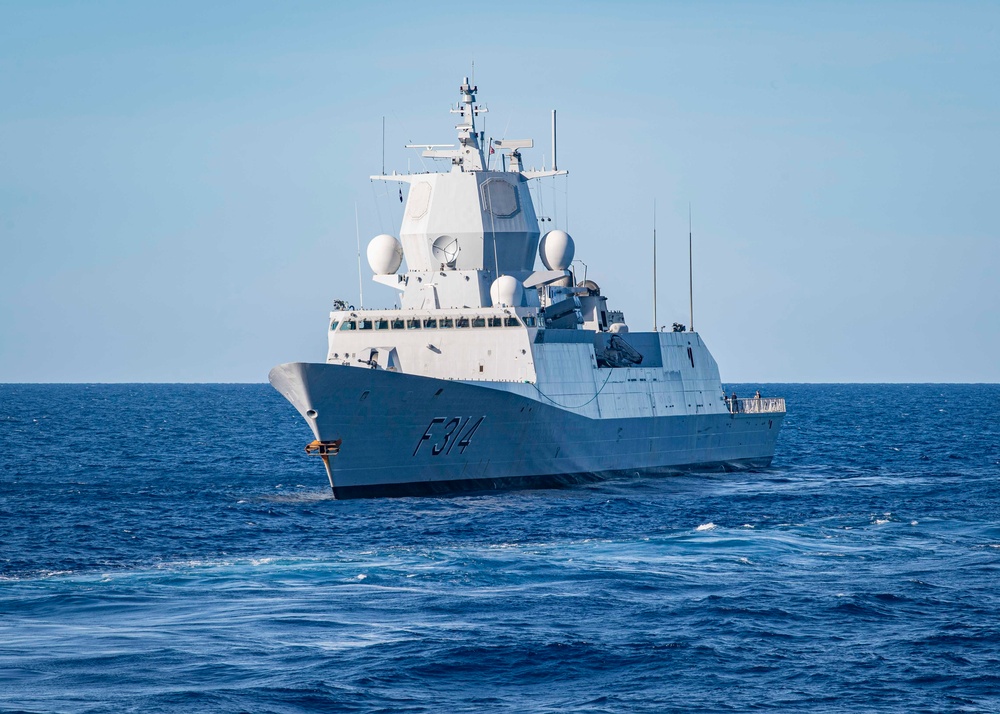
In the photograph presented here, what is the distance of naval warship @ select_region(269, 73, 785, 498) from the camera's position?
98.9 feet

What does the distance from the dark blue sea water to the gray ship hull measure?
85 cm

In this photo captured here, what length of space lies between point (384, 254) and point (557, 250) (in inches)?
210

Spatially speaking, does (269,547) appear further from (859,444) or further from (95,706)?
(859,444)

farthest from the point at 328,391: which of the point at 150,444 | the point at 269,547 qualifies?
the point at 150,444

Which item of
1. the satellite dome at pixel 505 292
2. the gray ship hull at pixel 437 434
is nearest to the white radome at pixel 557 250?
the satellite dome at pixel 505 292

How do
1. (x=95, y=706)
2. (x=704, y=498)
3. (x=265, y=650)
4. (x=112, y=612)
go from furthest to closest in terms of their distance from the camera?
(x=704, y=498) → (x=112, y=612) → (x=265, y=650) → (x=95, y=706)

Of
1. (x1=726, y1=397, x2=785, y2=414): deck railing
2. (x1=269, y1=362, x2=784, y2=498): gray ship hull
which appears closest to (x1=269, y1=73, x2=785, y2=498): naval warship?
(x1=269, y1=362, x2=784, y2=498): gray ship hull

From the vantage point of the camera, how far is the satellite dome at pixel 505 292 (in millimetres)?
34906

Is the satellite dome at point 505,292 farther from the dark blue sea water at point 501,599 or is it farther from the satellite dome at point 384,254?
the dark blue sea water at point 501,599

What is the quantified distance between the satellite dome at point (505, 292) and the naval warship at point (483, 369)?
42mm

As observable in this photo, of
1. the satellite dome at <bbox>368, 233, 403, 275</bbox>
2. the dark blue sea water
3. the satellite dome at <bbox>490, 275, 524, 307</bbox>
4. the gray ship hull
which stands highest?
the satellite dome at <bbox>368, 233, 403, 275</bbox>

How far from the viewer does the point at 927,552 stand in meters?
24.1

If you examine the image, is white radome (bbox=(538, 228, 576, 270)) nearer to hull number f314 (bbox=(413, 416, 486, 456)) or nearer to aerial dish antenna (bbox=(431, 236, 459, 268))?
aerial dish antenna (bbox=(431, 236, 459, 268))

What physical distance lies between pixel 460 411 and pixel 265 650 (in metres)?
15.1
